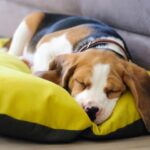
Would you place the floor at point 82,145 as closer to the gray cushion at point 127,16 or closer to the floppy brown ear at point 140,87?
the floppy brown ear at point 140,87

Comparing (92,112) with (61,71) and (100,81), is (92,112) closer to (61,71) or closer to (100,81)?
(100,81)

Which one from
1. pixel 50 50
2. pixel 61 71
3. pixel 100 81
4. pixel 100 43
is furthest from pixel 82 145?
pixel 50 50

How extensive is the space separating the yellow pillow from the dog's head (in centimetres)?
6

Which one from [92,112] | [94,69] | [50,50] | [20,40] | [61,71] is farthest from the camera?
[20,40]

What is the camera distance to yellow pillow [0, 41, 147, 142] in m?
1.39

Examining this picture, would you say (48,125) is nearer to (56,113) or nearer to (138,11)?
(56,113)

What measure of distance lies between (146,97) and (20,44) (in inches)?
49.0

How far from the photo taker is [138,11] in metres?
2.14

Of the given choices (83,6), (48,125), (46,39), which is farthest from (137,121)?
(83,6)

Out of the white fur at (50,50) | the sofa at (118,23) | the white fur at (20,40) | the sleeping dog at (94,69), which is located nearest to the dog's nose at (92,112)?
the sleeping dog at (94,69)

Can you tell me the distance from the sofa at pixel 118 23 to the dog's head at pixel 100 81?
12 cm

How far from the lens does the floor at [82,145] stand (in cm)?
138

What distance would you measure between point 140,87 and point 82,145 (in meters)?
0.34

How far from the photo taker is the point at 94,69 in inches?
65.4
